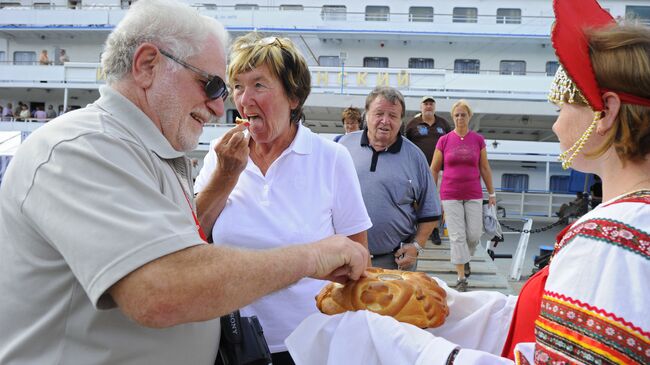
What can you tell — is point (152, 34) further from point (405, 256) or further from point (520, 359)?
point (405, 256)

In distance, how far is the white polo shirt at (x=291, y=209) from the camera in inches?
78.0

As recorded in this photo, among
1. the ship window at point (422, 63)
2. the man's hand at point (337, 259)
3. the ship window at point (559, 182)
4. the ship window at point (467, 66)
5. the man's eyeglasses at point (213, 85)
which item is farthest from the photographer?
the ship window at point (422, 63)

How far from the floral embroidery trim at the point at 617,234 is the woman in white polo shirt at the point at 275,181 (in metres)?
1.15

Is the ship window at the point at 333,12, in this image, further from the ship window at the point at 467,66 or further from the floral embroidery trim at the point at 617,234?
the floral embroidery trim at the point at 617,234

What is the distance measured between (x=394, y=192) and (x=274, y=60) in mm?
1827

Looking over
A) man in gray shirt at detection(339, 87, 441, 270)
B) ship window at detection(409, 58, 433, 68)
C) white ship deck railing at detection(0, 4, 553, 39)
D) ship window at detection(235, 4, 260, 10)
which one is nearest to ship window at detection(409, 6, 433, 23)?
white ship deck railing at detection(0, 4, 553, 39)

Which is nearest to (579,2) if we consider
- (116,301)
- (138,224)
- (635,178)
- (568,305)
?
(635,178)

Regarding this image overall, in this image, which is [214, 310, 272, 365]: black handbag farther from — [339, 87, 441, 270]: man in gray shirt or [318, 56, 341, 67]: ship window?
[318, 56, 341, 67]: ship window

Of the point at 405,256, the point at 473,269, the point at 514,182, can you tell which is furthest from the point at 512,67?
the point at 405,256

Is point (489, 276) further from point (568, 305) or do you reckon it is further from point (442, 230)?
point (568, 305)

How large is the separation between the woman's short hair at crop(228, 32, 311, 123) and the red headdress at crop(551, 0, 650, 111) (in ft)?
3.92

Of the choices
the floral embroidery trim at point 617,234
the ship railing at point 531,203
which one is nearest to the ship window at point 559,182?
the ship railing at point 531,203

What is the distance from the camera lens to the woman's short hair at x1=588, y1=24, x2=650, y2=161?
1.16 meters

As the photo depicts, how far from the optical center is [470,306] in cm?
165
